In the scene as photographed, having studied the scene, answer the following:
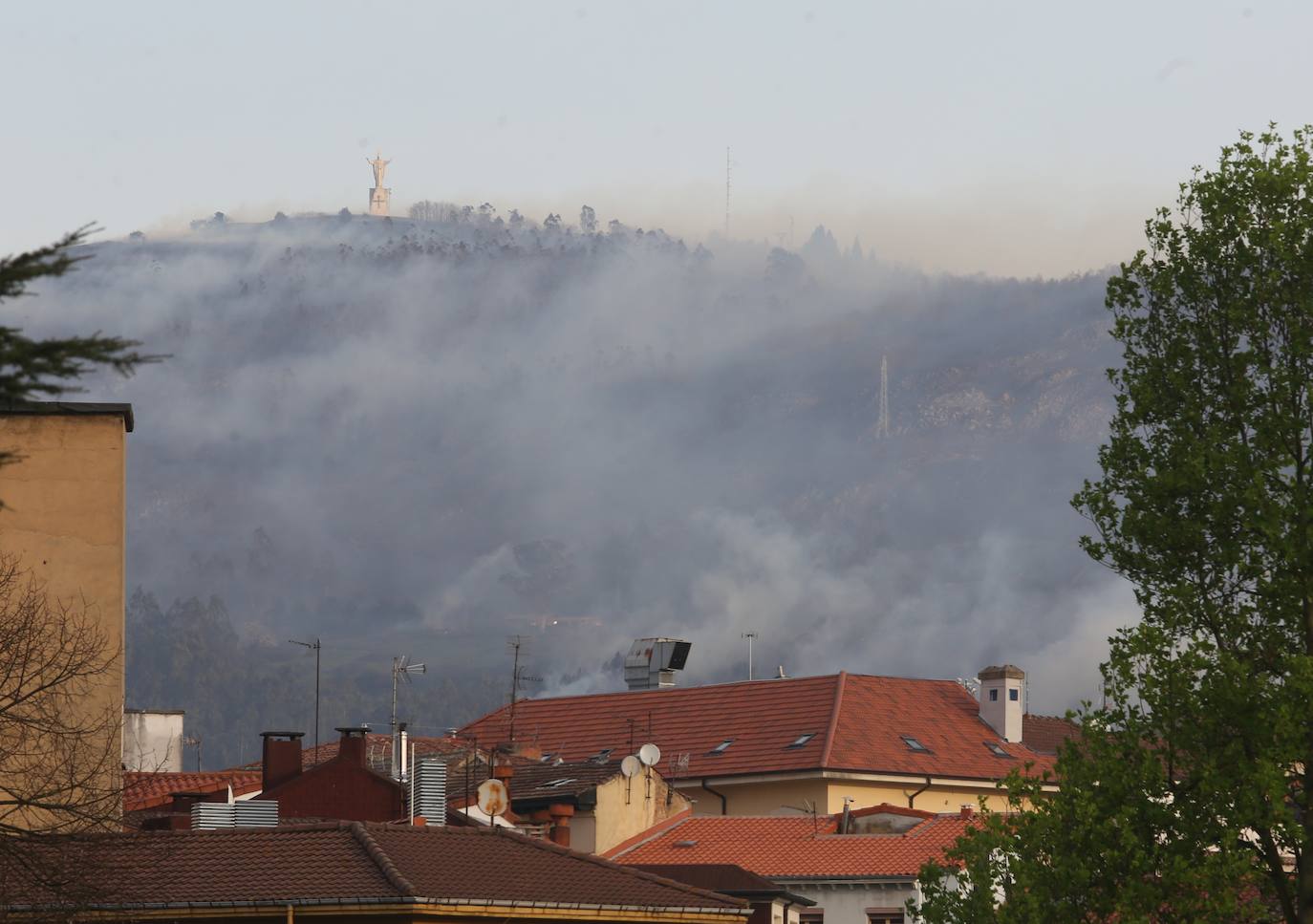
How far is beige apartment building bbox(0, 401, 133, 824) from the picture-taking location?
45.1 m

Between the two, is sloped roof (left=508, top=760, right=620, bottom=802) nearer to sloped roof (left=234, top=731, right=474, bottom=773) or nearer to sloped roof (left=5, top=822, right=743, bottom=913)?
sloped roof (left=234, top=731, right=474, bottom=773)

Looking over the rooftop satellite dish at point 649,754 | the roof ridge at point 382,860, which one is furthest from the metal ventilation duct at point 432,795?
the rooftop satellite dish at point 649,754

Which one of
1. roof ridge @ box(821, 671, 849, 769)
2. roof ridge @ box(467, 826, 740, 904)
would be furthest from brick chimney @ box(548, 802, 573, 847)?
roof ridge @ box(821, 671, 849, 769)

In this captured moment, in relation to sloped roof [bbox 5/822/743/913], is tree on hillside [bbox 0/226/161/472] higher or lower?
higher

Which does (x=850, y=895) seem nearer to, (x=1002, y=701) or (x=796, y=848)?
(x=796, y=848)

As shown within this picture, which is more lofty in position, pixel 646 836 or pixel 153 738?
pixel 153 738

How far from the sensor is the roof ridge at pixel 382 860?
38.3m

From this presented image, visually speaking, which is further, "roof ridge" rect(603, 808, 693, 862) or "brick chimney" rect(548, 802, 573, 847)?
"roof ridge" rect(603, 808, 693, 862)

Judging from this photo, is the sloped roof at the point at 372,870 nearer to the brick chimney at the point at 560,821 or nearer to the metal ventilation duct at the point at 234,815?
the metal ventilation duct at the point at 234,815

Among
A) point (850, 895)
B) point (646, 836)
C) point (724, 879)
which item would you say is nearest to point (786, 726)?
point (646, 836)

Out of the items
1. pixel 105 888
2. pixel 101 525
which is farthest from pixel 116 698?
pixel 105 888

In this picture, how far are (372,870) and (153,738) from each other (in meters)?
39.5

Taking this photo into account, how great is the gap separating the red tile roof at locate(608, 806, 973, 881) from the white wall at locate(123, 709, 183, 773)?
1686cm

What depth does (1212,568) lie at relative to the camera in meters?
33.0
